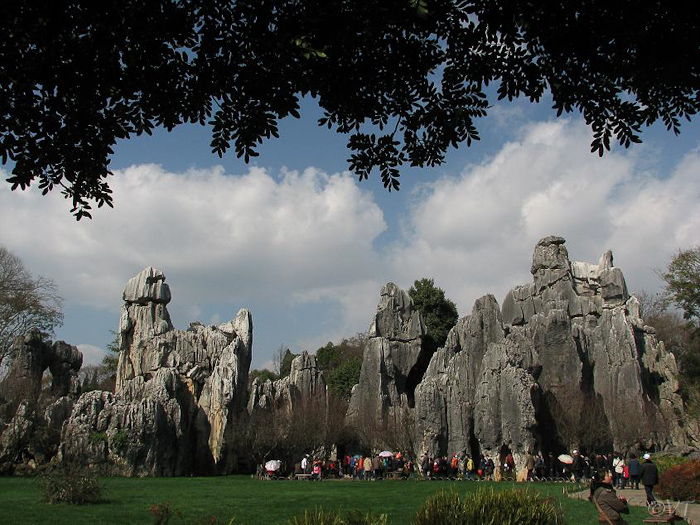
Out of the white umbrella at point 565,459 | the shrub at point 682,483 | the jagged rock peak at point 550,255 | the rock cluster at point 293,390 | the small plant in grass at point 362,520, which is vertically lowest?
the small plant in grass at point 362,520

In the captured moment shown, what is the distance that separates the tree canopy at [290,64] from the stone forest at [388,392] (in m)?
33.3

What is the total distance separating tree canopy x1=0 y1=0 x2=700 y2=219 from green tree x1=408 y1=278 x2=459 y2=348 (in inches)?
2285

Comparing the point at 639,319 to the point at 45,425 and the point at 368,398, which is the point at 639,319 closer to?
the point at 368,398

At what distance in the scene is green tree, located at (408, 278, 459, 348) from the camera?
210 ft

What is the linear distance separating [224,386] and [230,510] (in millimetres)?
28580

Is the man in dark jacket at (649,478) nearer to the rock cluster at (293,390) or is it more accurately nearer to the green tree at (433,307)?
the rock cluster at (293,390)

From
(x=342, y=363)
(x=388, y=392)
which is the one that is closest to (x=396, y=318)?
(x=388, y=392)

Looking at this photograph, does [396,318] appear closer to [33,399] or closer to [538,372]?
[538,372]

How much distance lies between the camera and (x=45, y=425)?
1583 inches

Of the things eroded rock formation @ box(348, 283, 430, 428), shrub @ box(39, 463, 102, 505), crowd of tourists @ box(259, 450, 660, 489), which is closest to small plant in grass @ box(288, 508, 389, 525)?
shrub @ box(39, 463, 102, 505)

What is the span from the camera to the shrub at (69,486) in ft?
61.3

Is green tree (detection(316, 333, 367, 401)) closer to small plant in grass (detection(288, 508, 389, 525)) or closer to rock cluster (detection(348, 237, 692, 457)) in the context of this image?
rock cluster (detection(348, 237, 692, 457))

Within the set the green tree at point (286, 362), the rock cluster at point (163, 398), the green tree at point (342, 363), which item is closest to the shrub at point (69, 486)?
the rock cluster at point (163, 398)

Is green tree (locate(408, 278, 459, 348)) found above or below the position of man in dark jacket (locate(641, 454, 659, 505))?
above
